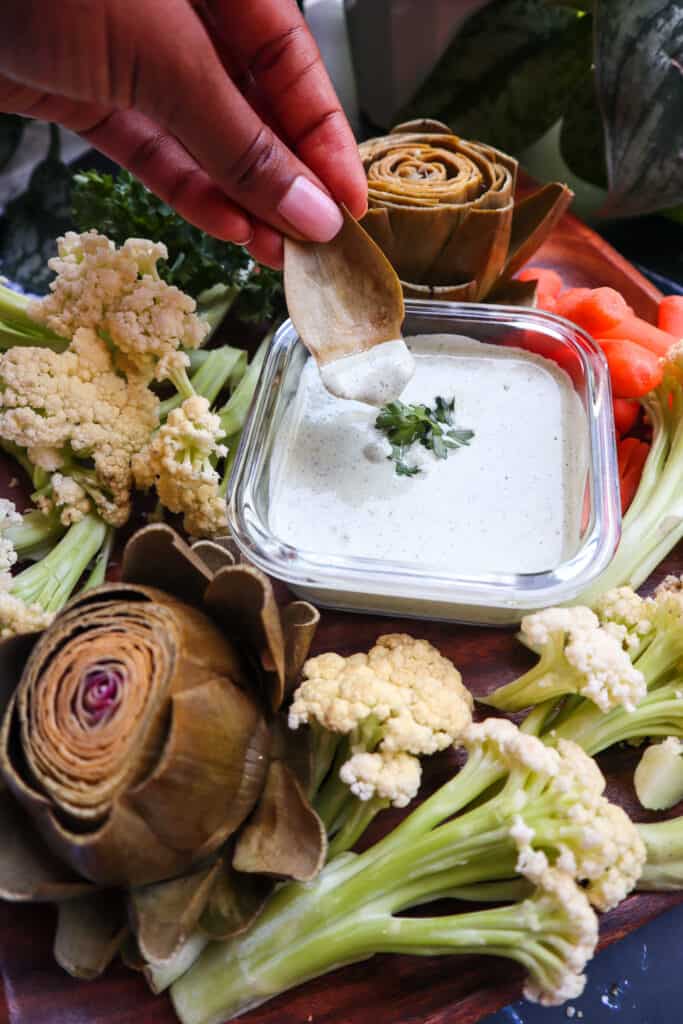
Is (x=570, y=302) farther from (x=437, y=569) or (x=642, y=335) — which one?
(x=437, y=569)

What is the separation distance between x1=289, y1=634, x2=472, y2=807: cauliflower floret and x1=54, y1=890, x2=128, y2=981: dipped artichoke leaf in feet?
0.79

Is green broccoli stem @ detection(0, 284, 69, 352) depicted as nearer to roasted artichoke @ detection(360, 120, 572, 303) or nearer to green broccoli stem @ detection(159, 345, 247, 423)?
green broccoli stem @ detection(159, 345, 247, 423)

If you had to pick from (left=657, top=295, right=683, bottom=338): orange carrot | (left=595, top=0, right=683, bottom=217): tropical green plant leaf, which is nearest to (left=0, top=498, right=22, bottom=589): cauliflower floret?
(left=657, top=295, right=683, bottom=338): orange carrot

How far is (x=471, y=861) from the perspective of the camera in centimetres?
95

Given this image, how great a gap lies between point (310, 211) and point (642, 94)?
2.36ft

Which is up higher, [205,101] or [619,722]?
[205,101]

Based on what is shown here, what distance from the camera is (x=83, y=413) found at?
129 centimetres

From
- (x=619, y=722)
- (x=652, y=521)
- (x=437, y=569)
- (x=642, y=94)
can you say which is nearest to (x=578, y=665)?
(x=619, y=722)

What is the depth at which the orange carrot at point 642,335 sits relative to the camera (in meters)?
1.39

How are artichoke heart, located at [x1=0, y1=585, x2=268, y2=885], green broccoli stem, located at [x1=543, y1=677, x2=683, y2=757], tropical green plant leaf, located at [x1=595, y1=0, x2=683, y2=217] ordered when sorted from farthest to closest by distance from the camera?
tropical green plant leaf, located at [x1=595, y1=0, x2=683, y2=217]
green broccoli stem, located at [x1=543, y1=677, x2=683, y2=757]
artichoke heart, located at [x1=0, y1=585, x2=268, y2=885]

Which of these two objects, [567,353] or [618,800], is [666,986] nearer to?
[618,800]

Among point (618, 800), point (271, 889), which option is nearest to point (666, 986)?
point (618, 800)

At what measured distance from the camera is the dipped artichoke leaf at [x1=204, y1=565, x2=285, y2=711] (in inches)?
35.9

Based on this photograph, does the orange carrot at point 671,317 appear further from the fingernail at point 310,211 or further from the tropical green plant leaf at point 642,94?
the fingernail at point 310,211
